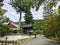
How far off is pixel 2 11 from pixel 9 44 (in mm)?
6479

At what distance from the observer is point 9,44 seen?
21.4m

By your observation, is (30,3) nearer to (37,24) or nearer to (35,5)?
(35,5)

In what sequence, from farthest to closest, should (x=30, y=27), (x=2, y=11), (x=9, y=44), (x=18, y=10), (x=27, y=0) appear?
(x=30, y=27), (x=18, y=10), (x=2, y=11), (x=9, y=44), (x=27, y=0)

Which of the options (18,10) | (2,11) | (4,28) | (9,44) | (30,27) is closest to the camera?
(9,44)

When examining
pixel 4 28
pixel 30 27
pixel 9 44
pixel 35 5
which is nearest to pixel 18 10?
pixel 30 27

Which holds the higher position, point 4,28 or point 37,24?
point 4,28

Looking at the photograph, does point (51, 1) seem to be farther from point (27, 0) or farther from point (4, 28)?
point (4, 28)

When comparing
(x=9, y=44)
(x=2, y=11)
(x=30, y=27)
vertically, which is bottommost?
(x=30, y=27)

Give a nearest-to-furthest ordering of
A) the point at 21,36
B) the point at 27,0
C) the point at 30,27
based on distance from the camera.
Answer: the point at 27,0 → the point at 21,36 → the point at 30,27

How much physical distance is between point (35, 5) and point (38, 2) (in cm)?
40

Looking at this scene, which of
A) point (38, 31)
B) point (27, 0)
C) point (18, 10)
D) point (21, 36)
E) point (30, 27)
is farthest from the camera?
point (30, 27)

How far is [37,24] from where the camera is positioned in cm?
6053

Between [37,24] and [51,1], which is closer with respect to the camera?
[51,1]

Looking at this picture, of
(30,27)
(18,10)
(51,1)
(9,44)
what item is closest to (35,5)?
(51,1)
